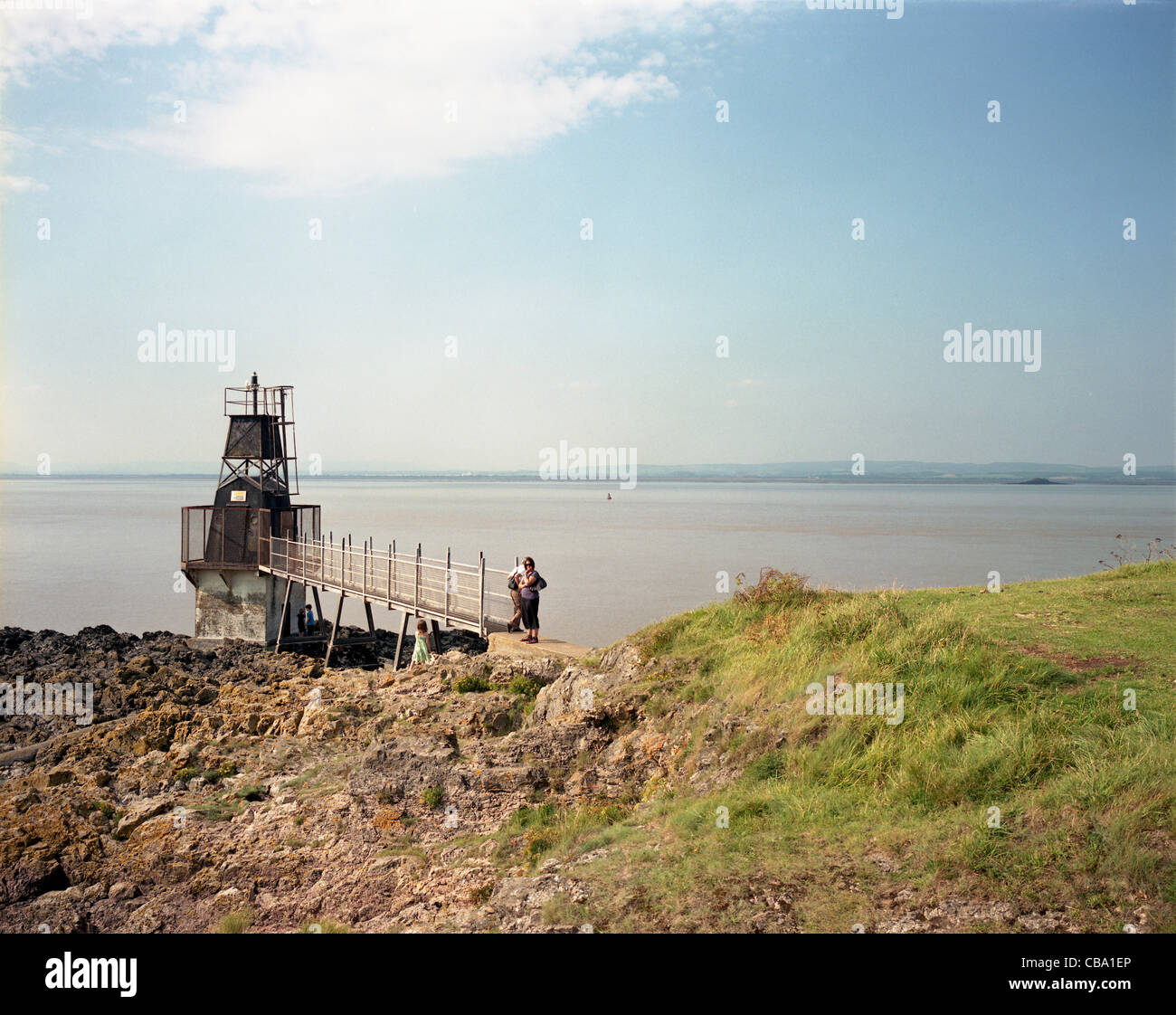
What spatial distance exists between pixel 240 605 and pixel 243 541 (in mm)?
2238

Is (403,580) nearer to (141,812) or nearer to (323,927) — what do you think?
(141,812)

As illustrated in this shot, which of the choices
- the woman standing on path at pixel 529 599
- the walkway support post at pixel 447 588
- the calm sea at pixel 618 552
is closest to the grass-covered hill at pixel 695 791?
the woman standing on path at pixel 529 599

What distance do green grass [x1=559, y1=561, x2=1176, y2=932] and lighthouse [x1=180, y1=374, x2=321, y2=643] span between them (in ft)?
72.0

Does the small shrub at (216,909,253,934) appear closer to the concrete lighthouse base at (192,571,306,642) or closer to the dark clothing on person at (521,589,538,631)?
the dark clothing on person at (521,589,538,631)

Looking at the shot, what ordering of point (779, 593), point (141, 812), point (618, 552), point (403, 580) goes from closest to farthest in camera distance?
point (141, 812), point (779, 593), point (403, 580), point (618, 552)

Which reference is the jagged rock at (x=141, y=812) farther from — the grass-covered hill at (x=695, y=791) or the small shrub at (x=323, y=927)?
the small shrub at (x=323, y=927)

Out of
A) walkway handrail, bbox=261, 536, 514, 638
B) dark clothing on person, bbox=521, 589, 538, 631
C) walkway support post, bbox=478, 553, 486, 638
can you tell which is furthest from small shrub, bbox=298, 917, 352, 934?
walkway support post, bbox=478, 553, 486, 638

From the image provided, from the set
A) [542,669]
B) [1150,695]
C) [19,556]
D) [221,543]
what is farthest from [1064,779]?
[19,556]

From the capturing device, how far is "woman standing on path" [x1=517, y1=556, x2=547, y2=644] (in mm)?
14727

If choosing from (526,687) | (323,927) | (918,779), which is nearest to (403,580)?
(526,687)

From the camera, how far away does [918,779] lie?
6754 millimetres

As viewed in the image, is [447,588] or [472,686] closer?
[472,686]

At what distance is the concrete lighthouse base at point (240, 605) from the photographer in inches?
1137

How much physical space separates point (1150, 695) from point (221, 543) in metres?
27.8
